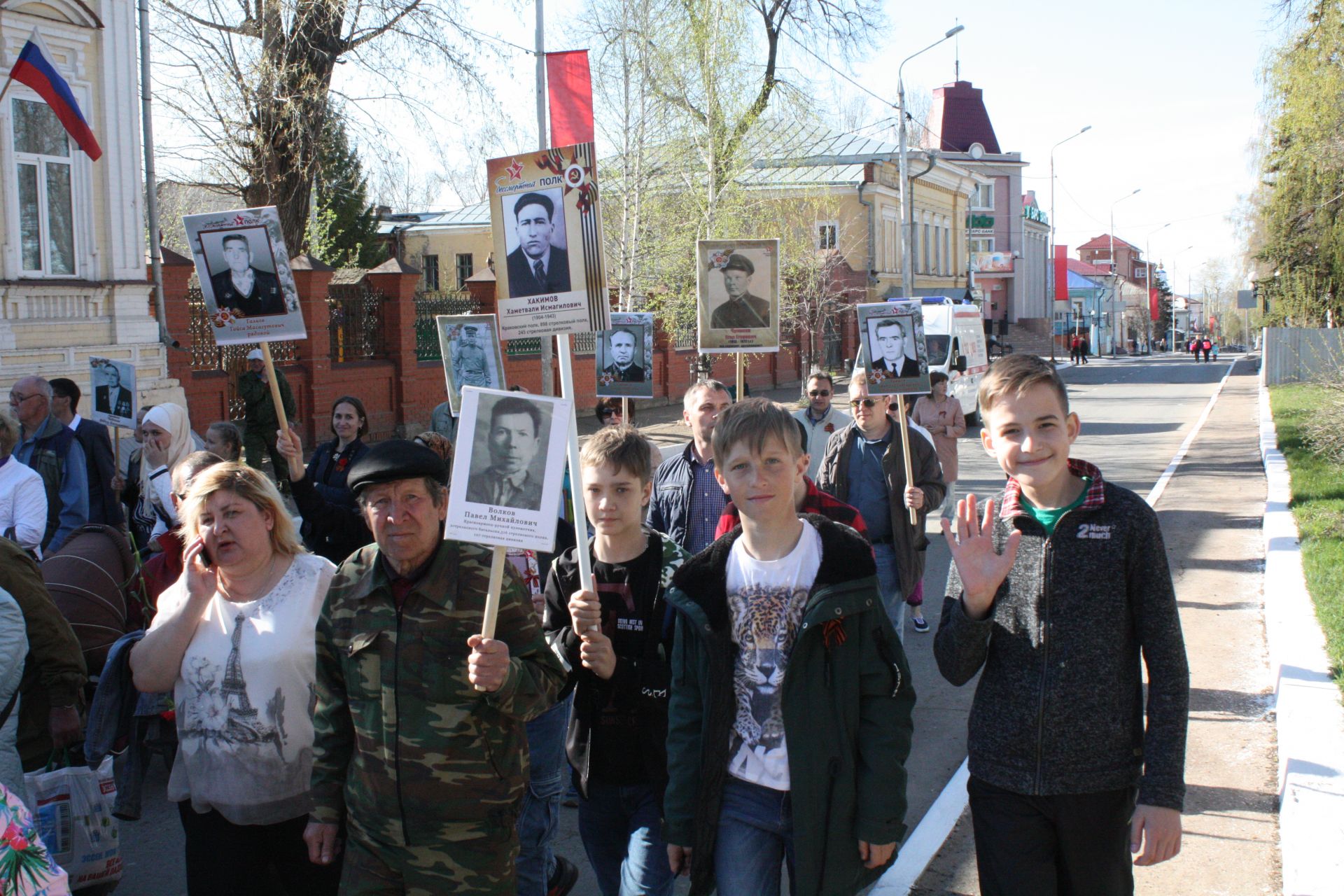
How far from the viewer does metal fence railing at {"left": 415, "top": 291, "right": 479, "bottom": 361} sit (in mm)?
22406

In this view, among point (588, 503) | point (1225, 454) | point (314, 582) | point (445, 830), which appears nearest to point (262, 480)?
point (314, 582)

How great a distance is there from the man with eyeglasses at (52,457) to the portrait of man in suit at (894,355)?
5.07 m

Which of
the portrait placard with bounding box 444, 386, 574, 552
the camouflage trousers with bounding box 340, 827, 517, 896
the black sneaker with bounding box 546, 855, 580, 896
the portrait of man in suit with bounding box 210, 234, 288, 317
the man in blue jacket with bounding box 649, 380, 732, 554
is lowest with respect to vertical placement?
the black sneaker with bounding box 546, 855, 580, 896

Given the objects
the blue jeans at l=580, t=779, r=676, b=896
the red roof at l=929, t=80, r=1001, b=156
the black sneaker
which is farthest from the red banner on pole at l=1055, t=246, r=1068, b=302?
the blue jeans at l=580, t=779, r=676, b=896

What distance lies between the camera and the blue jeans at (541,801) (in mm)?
3965

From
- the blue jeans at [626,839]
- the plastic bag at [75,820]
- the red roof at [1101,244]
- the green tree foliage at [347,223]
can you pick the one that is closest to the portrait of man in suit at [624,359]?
the plastic bag at [75,820]

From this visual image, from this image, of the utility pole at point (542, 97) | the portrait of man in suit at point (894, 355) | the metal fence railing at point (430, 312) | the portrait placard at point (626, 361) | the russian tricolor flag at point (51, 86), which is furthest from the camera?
the metal fence railing at point (430, 312)

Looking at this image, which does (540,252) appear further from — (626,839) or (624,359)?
(624,359)

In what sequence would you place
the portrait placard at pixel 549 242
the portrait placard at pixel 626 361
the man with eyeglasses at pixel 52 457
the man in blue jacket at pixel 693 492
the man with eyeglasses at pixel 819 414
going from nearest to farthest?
the portrait placard at pixel 549 242
the man in blue jacket at pixel 693 492
the man with eyeglasses at pixel 52 457
the man with eyeglasses at pixel 819 414
the portrait placard at pixel 626 361

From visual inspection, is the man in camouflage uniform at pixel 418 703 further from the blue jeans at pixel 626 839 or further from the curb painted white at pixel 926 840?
the curb painted white at pixel 926 840

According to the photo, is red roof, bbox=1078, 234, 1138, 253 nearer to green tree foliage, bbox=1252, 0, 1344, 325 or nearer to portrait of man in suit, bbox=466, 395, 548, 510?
green tree foliage, bbox=1252, 0, 1344, 325

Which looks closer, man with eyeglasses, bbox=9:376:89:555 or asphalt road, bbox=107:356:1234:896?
asphalt road, bbox=107:356:1234:896

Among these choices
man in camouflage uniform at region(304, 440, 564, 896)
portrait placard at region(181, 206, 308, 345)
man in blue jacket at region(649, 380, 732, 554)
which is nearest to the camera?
man in camouflage uniform at region(304, 440, 564, 896)

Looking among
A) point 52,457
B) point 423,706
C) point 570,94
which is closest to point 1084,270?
point 570,94
